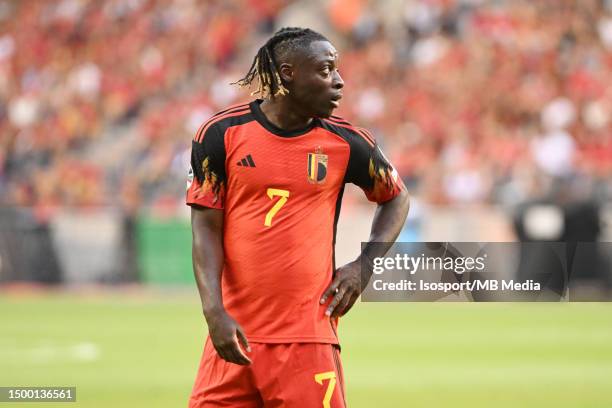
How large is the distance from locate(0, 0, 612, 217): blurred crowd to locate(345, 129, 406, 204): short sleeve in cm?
1501

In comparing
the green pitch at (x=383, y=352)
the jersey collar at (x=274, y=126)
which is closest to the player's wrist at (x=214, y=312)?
the jersey collar at (x=274, y=126)

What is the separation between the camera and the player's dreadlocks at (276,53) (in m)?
4.96

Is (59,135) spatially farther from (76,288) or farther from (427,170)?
(427,170)

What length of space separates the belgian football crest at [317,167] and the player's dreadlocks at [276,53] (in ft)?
0.92

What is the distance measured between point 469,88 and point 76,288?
8043 millimetres

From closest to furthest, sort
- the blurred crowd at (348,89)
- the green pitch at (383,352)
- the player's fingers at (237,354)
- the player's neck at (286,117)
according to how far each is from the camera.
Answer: the player's fingers at (237,354)
the player's neck at (286,117)
the green pitch at (383,352)
the blurred crowd at (348,89)

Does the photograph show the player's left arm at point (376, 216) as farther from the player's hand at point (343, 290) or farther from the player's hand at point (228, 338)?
the player's hand at point (228, 338)

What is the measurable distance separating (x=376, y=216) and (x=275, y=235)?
53 centimetres

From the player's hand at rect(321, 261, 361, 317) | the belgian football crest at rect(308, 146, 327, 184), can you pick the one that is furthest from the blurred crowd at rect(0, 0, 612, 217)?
the belgian football crest at rect(308, 146, 327, 184)

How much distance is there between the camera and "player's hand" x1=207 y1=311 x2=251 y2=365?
4.75 meters

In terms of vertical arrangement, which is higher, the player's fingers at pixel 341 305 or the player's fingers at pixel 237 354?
the player's fingers at pixel 341 305

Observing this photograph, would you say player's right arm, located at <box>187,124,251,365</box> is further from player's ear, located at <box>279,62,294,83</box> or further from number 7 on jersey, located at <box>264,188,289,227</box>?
player's ear, located at <box>279,62,294,83</box>

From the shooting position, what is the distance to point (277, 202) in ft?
16.2

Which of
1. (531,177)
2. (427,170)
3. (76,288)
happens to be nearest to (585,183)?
(531,177)
